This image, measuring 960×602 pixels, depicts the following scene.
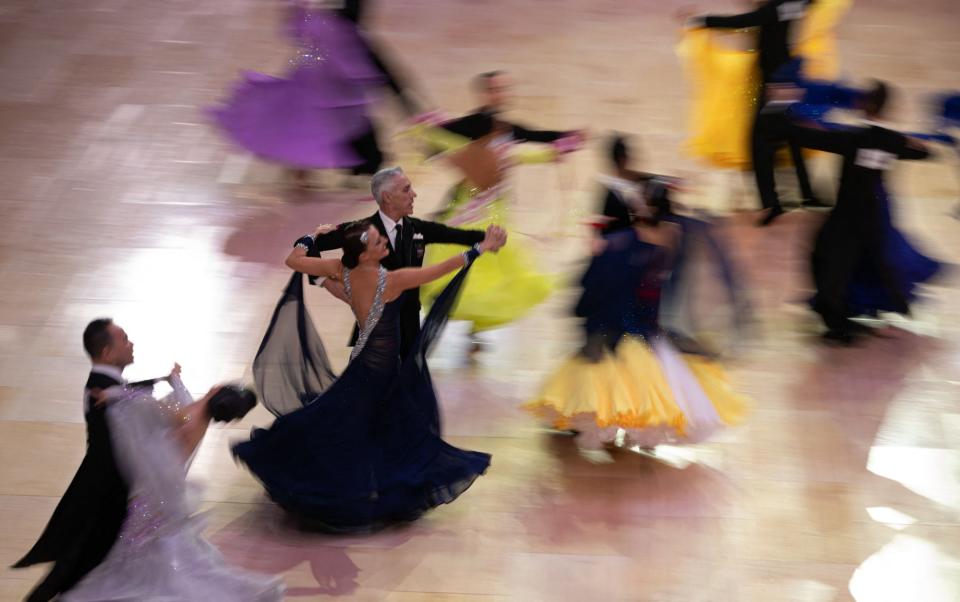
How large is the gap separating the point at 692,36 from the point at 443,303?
3.09 metres

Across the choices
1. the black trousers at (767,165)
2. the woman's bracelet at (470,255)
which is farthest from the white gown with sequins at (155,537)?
the black trousers at (767,165)

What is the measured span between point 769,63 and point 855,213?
1430 millimetres

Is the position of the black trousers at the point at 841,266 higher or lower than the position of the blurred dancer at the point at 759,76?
lower

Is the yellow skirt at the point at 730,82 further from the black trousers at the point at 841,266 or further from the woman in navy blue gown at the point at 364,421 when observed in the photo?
the woman in navy blue gown at the point at 364,421

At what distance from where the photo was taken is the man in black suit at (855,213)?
5.63 meters

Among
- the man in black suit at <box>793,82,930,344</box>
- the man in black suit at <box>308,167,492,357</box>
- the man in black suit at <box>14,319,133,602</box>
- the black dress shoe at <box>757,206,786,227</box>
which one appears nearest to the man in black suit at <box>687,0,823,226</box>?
the black dress shoe at <box>757,206,786,227</box>

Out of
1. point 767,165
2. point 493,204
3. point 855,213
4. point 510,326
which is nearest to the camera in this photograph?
point 493,204

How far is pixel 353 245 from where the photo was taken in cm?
457

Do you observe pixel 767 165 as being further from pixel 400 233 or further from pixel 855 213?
pixel 400 233

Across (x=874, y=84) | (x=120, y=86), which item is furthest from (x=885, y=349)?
(x=120, y=86)

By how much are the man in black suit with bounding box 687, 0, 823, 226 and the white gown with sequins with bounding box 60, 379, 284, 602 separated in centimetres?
375

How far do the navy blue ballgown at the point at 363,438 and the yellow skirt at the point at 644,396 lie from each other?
0.44 metres

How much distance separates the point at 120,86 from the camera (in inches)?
330

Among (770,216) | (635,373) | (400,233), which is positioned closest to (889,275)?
(770,216)
